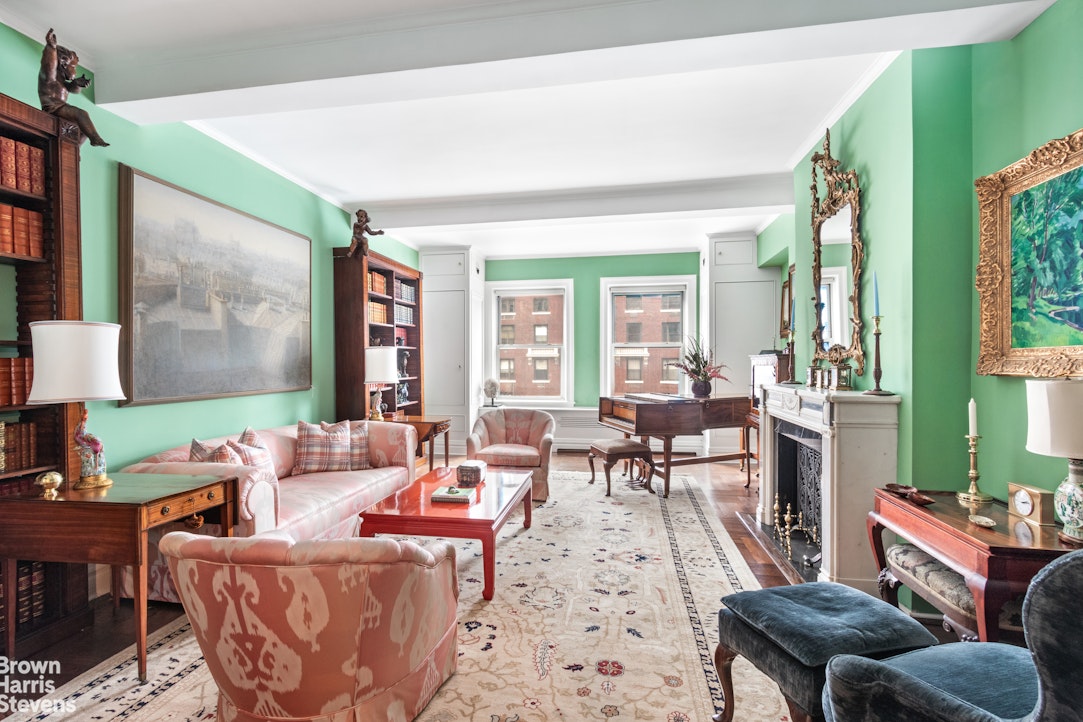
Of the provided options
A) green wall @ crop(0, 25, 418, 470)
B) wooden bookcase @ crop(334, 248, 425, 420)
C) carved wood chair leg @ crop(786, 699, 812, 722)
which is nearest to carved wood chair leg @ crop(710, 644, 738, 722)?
carved wood chair leg @ crop(786, 699, 812, 722)

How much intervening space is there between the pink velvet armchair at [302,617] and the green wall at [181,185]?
2009mm

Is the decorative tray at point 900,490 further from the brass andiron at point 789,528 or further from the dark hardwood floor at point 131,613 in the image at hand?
the brass andiron at point 789,528

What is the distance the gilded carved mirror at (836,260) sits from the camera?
2.98 meters

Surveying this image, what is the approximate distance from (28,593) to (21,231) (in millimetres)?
1657

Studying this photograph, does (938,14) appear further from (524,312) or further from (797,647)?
(524,312)

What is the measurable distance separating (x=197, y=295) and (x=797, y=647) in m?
3.78

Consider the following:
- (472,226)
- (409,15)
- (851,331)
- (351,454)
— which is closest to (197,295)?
(351,454)

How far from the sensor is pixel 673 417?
473cm

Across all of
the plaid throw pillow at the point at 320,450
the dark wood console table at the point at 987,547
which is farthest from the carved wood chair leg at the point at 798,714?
the plaid throw pillow at the point at 320,450

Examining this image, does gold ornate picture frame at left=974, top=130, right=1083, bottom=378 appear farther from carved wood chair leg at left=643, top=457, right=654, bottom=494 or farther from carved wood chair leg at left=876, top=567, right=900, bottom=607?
carved wood chair leg at left=643, top=457, right=654, bottom=494

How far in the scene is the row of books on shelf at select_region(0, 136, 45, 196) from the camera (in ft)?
7.30

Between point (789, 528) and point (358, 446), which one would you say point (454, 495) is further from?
point (789, 528)

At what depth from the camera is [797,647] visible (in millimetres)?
1406

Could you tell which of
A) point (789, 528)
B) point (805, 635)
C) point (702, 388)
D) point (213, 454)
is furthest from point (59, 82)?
point (702, 388)
